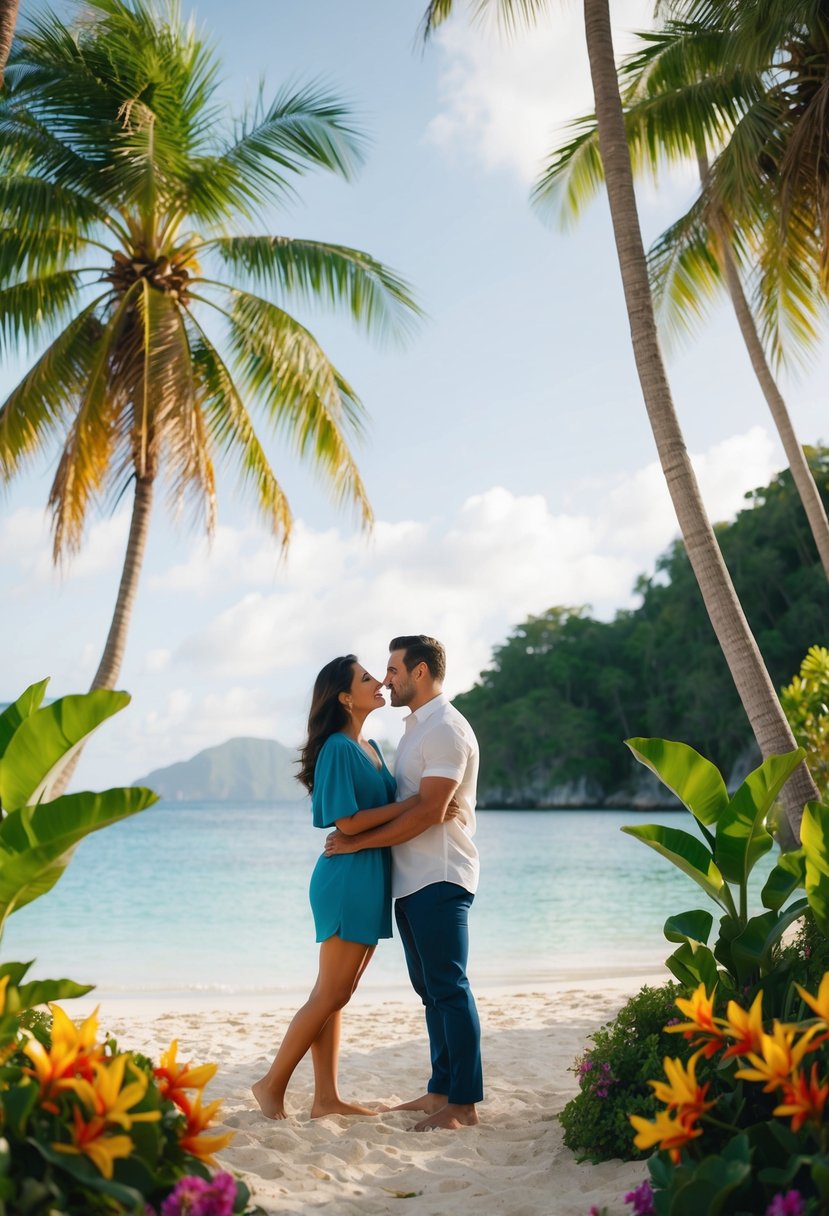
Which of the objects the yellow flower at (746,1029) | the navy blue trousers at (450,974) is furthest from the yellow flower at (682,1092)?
the navy blue trousers at (450,974)

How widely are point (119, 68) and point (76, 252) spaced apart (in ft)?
5.99

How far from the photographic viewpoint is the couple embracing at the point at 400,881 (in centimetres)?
422

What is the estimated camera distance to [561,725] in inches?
2475

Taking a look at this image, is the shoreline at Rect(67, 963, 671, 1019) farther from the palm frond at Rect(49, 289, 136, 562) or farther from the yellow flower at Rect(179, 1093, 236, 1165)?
the yellow flower at Rect(179, 1093, 236, 1165)

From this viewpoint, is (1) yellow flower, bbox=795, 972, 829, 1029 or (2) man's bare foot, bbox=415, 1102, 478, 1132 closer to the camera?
(1) yellow flower, bbox=795, 972, 829, 1029

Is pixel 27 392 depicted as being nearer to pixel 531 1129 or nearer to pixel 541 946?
pixel 531 1129

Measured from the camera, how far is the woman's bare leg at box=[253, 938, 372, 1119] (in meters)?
4.23

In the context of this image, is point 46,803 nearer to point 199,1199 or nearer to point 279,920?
point 199,1199

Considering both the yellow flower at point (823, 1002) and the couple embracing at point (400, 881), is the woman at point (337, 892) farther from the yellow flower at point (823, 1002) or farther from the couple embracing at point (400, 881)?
the yellow flower at point (823, 1002)

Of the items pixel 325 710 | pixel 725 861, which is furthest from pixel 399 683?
pixel 725 861

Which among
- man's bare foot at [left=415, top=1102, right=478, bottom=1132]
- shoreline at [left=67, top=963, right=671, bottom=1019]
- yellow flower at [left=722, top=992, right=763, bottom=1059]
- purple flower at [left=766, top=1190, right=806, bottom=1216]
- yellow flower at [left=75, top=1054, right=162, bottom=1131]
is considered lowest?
shoreline at [left=67, top=963, right=671, bottom=1019]

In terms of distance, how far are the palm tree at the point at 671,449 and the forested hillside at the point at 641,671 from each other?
34.5 metres

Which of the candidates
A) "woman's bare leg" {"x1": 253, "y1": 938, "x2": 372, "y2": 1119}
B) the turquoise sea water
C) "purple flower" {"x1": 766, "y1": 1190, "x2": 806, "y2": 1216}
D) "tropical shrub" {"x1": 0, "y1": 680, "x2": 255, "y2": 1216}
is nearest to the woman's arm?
"woman's bare leg" {"x1": 253, "y1": 938, "x2": 372, "y2": 1119}

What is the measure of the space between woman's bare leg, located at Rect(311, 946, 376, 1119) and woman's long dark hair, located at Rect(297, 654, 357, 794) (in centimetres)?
86
